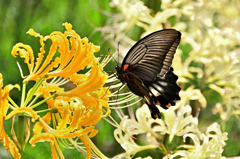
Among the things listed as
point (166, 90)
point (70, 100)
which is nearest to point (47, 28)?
point (166, 90)

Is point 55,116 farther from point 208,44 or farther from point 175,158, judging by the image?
point 208,44

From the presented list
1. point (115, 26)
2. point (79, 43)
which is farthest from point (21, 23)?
point (79, 43)

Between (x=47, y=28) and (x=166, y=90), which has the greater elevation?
(x=47, y=28)

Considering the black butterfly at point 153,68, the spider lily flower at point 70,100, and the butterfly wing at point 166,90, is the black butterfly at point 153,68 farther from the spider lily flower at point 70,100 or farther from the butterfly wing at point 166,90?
the spider lily flower at point 70,100

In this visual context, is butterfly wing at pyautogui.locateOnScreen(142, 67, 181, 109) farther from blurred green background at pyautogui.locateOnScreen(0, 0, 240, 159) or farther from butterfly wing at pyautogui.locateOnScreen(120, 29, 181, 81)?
blurred green background at pyautogui.locateOnScreen(0, 0, 240, 159)

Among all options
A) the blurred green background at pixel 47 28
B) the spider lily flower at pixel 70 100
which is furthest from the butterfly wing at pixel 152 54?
the blurred green background at pixel 47 28

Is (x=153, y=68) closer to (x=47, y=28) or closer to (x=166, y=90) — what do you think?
(x=166, y=90)
